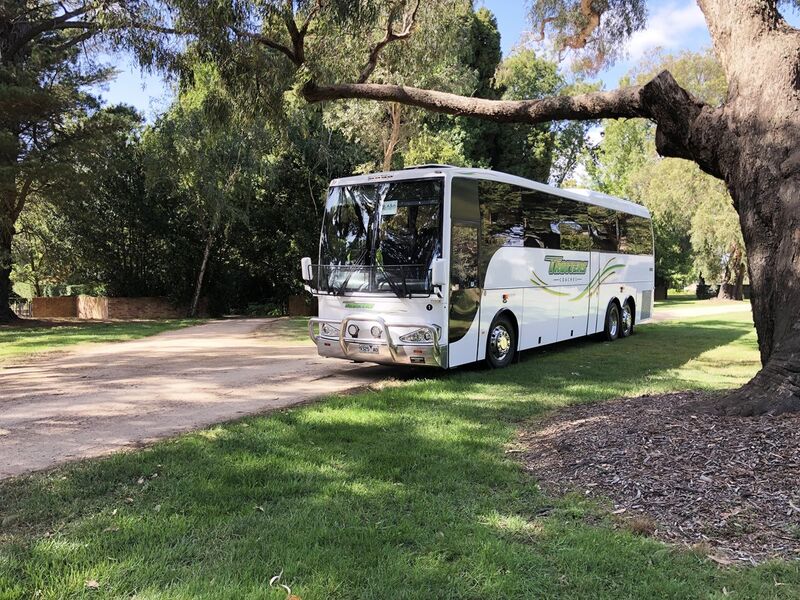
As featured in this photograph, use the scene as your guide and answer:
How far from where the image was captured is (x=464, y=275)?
977 centimetres

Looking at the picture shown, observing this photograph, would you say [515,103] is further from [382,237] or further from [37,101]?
[37,101]

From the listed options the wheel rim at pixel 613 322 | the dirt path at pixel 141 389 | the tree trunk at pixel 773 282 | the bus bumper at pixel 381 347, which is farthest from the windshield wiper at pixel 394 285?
the wheel rim at pixel 613 322

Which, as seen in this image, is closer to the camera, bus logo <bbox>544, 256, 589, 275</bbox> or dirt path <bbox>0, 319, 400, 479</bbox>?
dirt path <bbox>0, 319, 400, 479</bbox>

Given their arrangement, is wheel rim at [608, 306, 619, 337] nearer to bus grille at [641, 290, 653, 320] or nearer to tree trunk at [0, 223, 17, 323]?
bus grille at [641, 290, 653, 320]

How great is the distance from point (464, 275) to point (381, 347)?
1741mm

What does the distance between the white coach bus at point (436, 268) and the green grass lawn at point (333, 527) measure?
2797mm

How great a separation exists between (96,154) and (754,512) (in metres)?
20.9

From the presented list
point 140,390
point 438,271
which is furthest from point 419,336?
point 140,390

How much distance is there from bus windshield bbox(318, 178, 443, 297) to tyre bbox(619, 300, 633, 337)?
8.86 metres

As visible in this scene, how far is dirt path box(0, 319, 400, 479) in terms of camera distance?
638cm

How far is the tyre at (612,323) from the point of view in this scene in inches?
607

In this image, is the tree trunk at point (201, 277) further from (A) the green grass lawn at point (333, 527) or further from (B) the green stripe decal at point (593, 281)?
(A) the green grass lawn at point (333, 527)

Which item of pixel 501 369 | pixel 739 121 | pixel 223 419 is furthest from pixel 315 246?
pixel 739 121

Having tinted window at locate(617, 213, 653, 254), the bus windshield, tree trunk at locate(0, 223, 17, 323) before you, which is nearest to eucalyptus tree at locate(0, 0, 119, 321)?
tree trunk at locate(0, 223, 17, 323)
